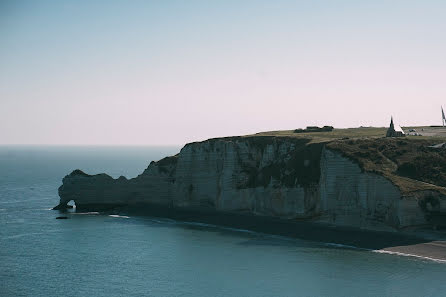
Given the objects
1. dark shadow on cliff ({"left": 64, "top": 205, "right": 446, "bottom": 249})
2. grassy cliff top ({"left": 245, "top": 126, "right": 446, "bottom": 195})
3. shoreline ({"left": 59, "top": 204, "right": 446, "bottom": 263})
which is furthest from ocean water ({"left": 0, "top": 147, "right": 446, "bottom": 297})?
grassy cliff top ({"left": 245, "top": 126, "right": 446, "bottom": 195})

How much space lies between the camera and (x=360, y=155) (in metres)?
81.8

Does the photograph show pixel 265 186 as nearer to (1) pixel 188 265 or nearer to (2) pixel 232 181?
(2) pixel 232 181

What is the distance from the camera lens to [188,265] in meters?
64.4

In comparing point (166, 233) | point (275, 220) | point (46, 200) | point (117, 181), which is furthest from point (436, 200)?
point (46, 200)

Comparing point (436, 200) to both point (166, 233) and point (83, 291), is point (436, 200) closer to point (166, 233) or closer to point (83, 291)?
point (166, 233)

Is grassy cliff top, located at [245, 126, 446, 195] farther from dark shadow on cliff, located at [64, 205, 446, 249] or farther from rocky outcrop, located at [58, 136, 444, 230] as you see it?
dark shadow on cliff, located at [64, 205, 446, 249]

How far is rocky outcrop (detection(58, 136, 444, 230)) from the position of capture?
249ft

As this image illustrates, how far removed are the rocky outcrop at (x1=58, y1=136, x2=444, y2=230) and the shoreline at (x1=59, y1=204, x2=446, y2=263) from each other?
5.00 feet

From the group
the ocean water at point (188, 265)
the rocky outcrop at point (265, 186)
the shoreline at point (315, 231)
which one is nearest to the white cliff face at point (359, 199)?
the rocky outcrop at point (265, 186)

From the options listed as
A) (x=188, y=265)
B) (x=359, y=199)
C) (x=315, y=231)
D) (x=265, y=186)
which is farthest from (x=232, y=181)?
(x=188, y=265)

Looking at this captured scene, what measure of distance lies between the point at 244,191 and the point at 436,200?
3182 cm

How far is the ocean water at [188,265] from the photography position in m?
54.4

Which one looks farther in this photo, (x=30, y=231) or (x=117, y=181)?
(x=117, y=181)

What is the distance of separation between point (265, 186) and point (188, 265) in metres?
28.3
